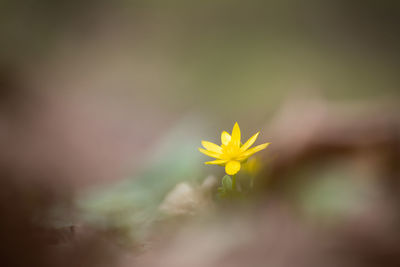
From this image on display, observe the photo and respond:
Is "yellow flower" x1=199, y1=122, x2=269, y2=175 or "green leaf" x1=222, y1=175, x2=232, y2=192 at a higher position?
"yellow flower" x1=199, y1=122, x2=269, y2=175

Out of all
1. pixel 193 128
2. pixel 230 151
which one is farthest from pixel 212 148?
pixel 193 128

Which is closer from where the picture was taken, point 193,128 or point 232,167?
point 232,167

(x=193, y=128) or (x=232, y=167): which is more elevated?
(x=193, y=128)

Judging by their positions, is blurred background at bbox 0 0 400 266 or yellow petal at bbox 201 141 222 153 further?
yellow petal at bbox 201 141 222 153

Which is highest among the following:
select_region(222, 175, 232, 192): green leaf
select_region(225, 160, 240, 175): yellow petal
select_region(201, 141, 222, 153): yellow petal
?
select_region(201, 141, 222, 153): yellow petal

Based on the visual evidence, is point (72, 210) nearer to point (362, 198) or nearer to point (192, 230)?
point (192, 230)

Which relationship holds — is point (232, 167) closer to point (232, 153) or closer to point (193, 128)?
point (232, 153)

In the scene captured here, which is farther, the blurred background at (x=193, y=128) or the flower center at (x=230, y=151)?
the flower center at (x=230, y=151)
